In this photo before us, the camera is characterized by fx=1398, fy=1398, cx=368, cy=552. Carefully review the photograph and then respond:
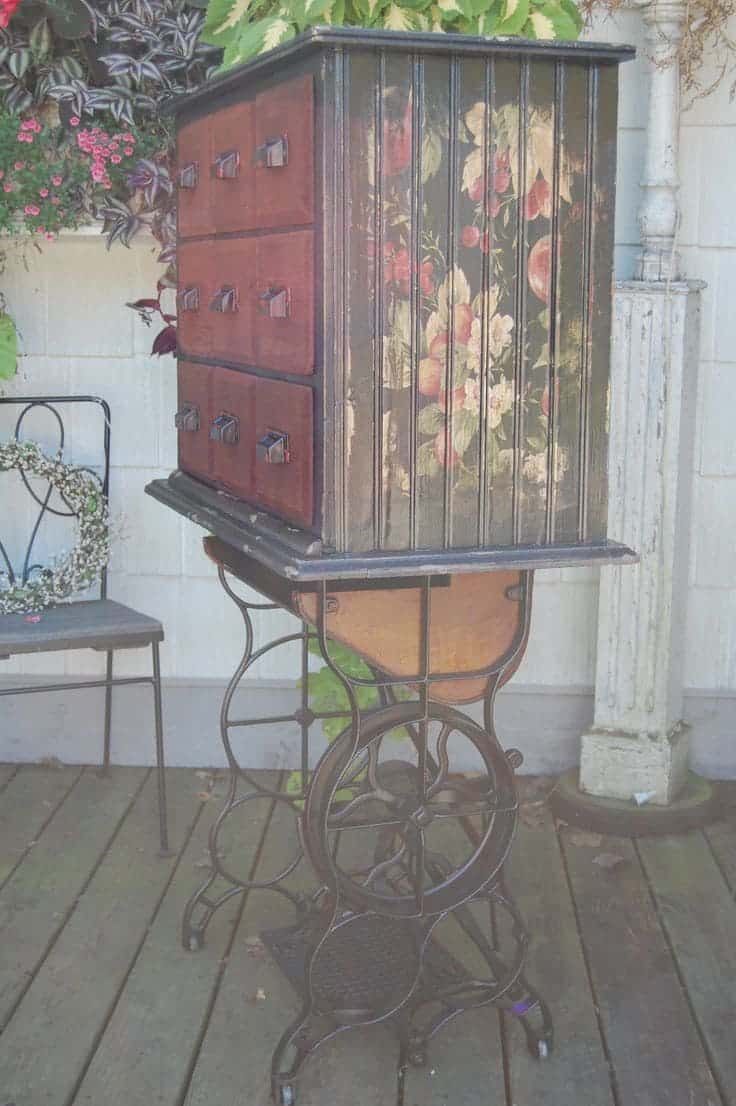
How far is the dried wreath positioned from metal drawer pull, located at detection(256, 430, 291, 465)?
1429 millimetres

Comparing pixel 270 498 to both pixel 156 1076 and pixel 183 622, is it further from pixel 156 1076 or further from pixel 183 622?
pixel 183 622

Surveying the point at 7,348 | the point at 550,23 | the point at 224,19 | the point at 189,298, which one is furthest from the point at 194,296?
the point at 7,348

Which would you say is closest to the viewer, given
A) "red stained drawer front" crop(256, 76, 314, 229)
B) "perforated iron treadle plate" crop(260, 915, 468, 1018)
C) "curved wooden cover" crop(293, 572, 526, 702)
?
"red stained drawer front" crop(256, 76, 314, 229)

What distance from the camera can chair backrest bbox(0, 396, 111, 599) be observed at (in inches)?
147

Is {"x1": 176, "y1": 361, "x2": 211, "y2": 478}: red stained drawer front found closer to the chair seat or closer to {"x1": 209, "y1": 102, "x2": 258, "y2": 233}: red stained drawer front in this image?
{"x1": 209, "y1": 102, "x2": 258, "y2": 233}: red stained drawer front

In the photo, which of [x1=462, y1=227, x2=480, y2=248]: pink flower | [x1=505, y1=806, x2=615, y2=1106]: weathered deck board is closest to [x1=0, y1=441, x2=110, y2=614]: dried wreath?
[x1=505, y1=806, x2=615, y2=1106]: weathered deck board

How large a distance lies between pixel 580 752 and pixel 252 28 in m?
2.15

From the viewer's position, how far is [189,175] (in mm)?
2637

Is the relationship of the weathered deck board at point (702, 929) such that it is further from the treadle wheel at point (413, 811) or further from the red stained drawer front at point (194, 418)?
the red stained drawer front at point (194, 418)

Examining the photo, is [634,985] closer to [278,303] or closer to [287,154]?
[278,303]

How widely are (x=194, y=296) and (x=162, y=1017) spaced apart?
1362 mm

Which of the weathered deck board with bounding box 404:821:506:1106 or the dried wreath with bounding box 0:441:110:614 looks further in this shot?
the dried wreath with bounding box 0:441:110:614

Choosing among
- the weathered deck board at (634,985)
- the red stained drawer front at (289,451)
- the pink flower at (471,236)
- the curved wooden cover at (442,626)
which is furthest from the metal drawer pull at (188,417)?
the weathered deck board at (634,985)

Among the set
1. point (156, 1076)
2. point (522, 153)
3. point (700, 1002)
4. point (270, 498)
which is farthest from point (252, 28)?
point (700, 1002)
